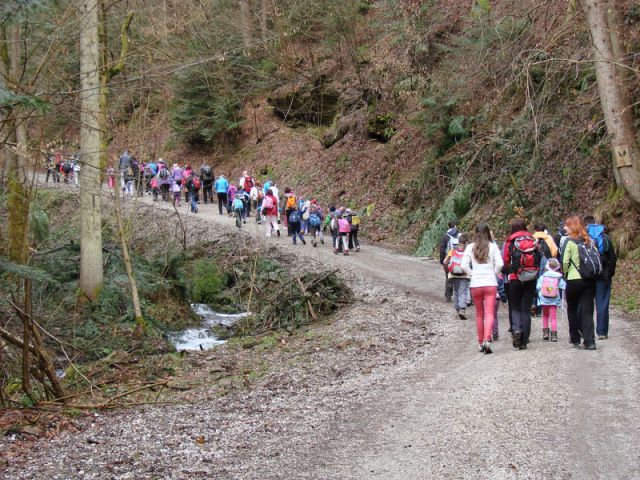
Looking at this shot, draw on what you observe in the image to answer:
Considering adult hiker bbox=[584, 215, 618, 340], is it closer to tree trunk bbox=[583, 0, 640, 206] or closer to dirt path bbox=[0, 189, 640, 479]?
dirt path bbox=[0, 189, 640, 479]

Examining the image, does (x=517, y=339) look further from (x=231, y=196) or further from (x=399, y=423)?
(x=231, y=196)

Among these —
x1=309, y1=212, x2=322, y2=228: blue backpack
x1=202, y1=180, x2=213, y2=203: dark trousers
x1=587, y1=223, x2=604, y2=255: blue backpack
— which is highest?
x1=202, y1=180, x2=213, y2=203: dark trousers

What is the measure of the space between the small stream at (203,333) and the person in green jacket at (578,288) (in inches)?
284

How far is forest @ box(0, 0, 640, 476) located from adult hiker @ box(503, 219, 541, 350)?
3555 millimetres

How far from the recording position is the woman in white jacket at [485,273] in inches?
376

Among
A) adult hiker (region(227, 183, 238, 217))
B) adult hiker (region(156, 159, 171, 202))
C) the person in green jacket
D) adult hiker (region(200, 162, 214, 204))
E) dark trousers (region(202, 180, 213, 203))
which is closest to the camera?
the person in green jacket

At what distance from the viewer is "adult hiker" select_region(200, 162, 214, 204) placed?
104 ft

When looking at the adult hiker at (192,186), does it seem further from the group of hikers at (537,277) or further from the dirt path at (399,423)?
the group of hikers at (537,277)

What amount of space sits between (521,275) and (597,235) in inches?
55.5

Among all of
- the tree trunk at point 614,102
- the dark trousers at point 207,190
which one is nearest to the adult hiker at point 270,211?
the dark trousers at point 207,190

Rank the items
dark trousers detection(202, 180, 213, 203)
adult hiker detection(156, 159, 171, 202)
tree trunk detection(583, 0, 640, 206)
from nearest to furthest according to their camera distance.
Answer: tree trunk detection(583, 0, 640, 206)
adult hiker detection(156, 159, 171, 202)
dark trousers detection(202, 180, 213, 203)

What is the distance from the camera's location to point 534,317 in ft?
41.1

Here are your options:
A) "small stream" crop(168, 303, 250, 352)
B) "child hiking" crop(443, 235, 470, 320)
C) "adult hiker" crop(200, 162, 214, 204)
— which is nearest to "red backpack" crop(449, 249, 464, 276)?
"child hiking" crop(443, 235, 470, 320)

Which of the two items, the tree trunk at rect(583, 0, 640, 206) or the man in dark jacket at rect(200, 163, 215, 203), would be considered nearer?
the tree trunk at rect(583, 0, 640, 206)
